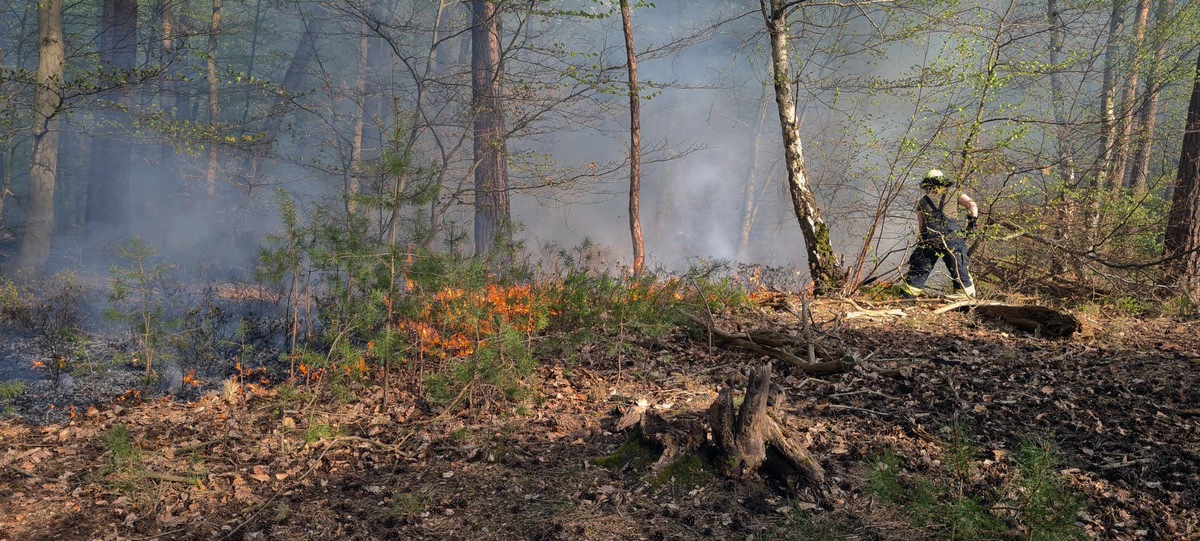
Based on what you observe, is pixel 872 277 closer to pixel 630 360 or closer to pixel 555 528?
pixel 630 360

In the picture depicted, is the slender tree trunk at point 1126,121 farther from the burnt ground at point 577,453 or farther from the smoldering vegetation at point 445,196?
the burnt ground at point 577,453

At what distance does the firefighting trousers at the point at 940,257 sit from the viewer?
930cm

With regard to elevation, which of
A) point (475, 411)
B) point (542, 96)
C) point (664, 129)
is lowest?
point (475, 411)

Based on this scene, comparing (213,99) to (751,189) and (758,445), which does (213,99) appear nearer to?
(758,445)

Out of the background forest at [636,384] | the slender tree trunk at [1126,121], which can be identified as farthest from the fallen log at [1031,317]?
the slender tree trunk at [1126,121]

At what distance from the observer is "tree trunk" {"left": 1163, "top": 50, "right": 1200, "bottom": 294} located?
30.4 ft

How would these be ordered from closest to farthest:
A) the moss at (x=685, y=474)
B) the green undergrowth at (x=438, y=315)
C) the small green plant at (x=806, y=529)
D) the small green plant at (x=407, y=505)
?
the small green plant at (x=806, y=529) < the small green plant at (x=407, y=505) < the moss at (x=685, y=474) < the green undergrowth at (x=438, y=315)

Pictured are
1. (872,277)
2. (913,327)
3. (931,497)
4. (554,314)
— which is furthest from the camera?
(872,277)

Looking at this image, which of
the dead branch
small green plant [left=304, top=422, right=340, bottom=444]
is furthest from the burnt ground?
the dead branch

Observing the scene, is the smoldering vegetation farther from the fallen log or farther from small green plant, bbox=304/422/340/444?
the fallen log

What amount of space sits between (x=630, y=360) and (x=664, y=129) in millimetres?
42714

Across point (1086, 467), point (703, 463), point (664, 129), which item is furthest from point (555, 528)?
point (664, 129)

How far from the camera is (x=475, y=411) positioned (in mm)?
5566

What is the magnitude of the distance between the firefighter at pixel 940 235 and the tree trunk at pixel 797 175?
3.18 ft
